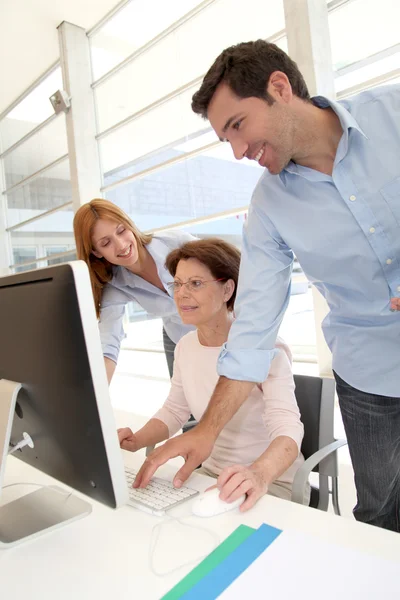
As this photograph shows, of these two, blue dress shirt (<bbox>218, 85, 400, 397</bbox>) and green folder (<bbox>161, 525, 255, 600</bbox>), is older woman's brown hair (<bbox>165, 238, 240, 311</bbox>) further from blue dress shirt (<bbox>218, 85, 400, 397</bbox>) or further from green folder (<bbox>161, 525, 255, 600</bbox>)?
green folder (<bbox>161, 525, 255, 600</bbox>)

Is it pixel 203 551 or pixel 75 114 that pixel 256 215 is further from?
pixel 75 114

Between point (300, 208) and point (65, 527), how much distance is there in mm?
908

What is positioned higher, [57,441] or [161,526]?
[57,441]

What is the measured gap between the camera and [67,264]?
0.70 meters

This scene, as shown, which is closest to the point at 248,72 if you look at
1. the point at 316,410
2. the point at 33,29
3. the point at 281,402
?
the point at 281,402

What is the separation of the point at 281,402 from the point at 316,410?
23 cm

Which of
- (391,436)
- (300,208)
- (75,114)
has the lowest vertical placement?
(391,436)

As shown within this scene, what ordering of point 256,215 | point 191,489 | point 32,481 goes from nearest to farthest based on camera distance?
point 191,489 → point 32,481 → point 256,215

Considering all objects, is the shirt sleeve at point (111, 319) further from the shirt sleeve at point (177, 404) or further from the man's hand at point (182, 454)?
the man's hand at point (182, 454)

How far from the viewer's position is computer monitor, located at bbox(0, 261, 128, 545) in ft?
2.33

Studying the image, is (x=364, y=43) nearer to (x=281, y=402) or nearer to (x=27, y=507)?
(x=281, y=402)

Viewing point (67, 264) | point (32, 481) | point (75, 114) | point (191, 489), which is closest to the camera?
point (67, 264)

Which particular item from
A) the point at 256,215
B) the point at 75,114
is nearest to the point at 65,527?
the point at 256,215

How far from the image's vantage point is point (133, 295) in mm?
2268
